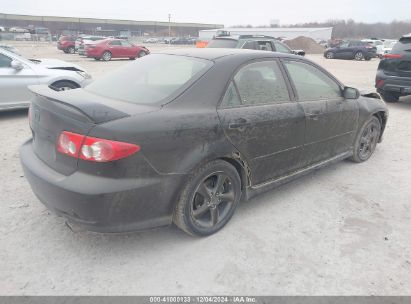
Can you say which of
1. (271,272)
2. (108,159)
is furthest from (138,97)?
(271,272)

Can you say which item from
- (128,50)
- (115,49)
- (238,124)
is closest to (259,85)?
(238,124)

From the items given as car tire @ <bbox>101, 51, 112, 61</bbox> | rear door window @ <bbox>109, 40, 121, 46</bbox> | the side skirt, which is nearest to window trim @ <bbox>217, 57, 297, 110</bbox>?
the side skirt

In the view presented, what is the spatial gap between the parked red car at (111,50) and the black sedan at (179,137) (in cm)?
2091

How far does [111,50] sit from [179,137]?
74.5 feet

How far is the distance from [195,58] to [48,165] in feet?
5.34

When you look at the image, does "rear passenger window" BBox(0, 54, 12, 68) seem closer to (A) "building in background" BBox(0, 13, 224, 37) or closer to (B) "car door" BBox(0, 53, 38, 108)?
(B) "car door" BBox(0, 53, 38, 108)

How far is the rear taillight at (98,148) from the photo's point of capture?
243 cm

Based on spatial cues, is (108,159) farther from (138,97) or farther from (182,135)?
(138,97)

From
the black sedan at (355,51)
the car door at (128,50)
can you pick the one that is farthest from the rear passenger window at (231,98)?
the black sedan at (355,51)

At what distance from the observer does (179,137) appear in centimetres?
270

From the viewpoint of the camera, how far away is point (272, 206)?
3.74m

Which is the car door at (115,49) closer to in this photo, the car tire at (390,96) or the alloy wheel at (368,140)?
the car tire at (390,96)

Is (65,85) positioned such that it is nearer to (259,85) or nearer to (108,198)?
(259,85)

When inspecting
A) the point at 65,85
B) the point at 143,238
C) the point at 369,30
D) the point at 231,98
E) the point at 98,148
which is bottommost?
the point at 143,238
